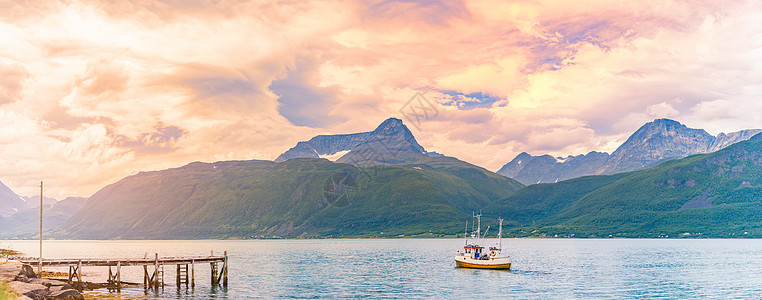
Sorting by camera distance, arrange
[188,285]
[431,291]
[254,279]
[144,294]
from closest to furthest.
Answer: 1. [144,294]
2. [431,291]
3. [188,285]
4. [254,279]

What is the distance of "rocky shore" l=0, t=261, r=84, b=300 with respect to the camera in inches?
2298

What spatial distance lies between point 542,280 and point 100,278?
89.7m

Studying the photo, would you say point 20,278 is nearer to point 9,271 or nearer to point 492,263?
point 9,271

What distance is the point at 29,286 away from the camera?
200 feet

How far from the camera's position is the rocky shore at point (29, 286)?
192 feet

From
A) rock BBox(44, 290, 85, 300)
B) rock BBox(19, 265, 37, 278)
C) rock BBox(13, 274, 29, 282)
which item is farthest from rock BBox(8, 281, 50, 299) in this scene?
rock BBox(19, 265, 37, 278)

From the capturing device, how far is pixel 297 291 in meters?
95.9

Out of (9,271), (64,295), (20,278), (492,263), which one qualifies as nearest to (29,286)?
(64,295)

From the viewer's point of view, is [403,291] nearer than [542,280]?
Yes

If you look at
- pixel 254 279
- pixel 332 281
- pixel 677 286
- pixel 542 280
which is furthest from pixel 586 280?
pixel 254 279

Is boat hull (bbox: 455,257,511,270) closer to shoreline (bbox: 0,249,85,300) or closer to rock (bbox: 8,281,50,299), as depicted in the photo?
shoreline (bbox: 0,249,85,300)

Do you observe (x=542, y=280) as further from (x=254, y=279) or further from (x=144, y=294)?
(x=144, y=294)

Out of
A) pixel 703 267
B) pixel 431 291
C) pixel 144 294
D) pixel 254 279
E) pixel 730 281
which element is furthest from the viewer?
pixel 703 267

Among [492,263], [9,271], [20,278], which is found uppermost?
[9,271]
